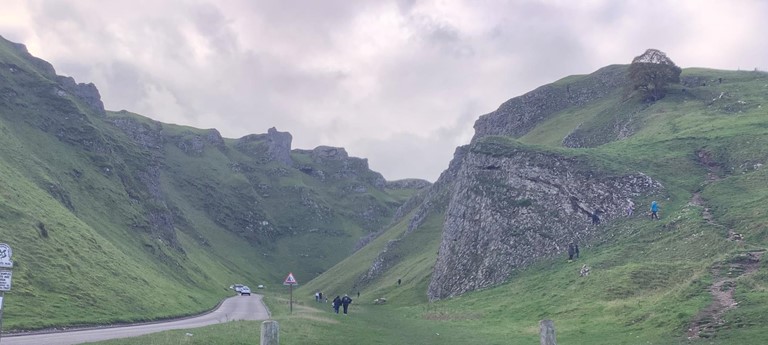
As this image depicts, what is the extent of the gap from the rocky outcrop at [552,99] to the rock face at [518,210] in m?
74.4

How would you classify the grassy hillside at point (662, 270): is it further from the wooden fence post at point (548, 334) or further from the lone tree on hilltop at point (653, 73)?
the wooden fence post at point (548, 334)

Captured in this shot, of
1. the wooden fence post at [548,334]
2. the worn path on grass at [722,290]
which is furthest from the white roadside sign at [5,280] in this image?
the worn path on grass at [722,290]

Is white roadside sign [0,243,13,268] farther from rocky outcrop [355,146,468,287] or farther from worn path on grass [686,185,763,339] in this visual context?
rocky outcrop [355,146,468,287]

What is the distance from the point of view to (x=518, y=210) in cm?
7619

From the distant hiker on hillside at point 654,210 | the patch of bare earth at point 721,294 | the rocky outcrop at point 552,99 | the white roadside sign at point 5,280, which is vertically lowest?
the patch of bare earth at point 721,294

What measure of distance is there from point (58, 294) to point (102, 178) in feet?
284

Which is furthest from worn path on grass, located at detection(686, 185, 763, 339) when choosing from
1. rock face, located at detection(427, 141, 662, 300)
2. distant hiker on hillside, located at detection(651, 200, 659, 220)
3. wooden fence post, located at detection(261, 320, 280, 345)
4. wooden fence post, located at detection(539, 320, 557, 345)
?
wooden fence post, located at detection(261, 320, 280, 345)

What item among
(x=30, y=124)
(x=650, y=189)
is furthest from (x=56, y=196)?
(x=650, y=189)

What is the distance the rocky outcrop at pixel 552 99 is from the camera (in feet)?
505

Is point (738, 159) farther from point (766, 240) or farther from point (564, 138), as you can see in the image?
point (564, 138)

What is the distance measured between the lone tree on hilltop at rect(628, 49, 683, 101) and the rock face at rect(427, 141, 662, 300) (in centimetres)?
4882

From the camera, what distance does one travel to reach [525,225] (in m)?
73.3

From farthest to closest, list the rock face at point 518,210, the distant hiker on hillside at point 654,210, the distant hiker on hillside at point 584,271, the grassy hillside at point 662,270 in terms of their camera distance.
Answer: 1. the rock face at point 518,210
2. the distant hiker on hillside at point 654,210
3. the distant hiker on hillside at point 584,271
4. the grassy hillside at point 662,270

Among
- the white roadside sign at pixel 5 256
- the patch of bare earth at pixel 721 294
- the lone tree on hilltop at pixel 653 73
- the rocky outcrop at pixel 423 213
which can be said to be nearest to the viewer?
the white roadside sign at pixel 5 256
